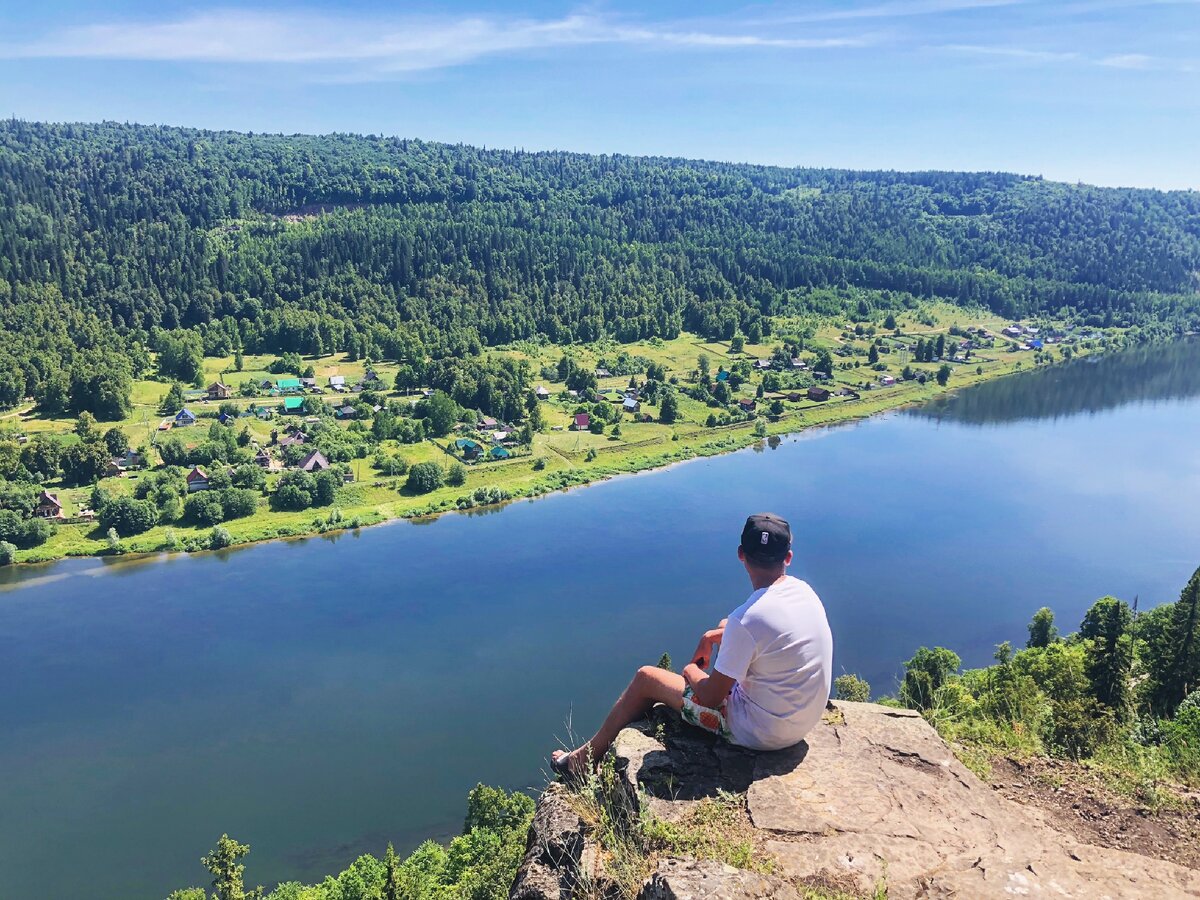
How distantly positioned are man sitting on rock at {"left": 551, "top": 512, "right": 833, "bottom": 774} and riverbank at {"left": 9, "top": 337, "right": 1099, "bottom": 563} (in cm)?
4075

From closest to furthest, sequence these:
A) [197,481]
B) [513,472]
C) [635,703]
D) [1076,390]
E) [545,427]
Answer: [635,703] < [197,481] < [513,472] < [545,427] < [1076,390]

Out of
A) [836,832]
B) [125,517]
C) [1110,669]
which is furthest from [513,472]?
[836,832]

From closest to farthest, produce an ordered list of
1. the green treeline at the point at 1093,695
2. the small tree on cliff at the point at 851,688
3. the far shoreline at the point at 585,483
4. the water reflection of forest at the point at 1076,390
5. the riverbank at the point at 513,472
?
the green treeline at the point at 1093,695 → the small tree on cliff at the point at 851,688 → the far shoreline at the point at 585,483 → the riverbank at the point at 513,472 → the water reflection of forest at the point at 1076,390

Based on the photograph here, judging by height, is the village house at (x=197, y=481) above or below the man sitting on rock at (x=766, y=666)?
below

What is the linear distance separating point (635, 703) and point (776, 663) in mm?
1099

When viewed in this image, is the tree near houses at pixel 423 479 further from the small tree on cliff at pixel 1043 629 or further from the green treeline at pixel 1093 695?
the small tree on cliff at pixel 1043 629

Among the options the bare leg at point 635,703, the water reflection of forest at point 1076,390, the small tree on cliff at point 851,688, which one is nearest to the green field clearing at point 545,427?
the water reflection of forest at point 1076,390

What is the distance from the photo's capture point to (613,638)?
31234 mm

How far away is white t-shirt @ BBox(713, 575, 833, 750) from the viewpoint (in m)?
5.16

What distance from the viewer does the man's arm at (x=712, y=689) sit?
5.23 metres

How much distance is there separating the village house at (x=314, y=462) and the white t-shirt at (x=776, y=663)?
154ft

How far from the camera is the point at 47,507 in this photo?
42.4m

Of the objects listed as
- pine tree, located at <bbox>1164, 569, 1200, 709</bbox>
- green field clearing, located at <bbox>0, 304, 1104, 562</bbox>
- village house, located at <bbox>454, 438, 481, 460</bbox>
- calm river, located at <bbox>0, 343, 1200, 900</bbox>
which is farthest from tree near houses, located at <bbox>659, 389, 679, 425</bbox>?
pine tree, located at <bbox>1164, 569, 1200, 709</bbox>

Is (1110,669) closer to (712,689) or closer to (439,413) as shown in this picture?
(712,689)
